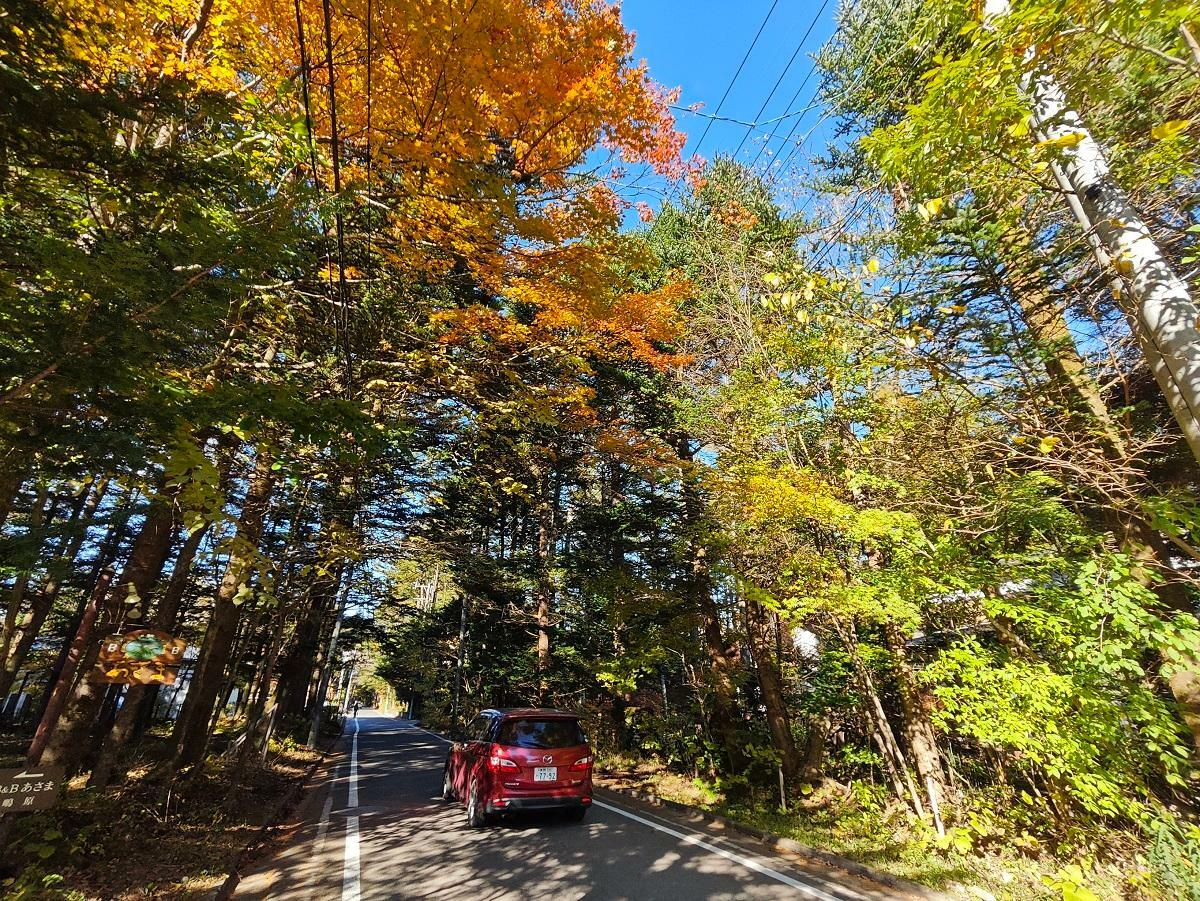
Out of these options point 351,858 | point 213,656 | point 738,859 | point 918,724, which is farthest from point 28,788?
point 918,724

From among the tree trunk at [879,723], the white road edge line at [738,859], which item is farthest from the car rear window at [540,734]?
the tree trunk at [879,723]

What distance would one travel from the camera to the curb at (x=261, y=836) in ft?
15.1

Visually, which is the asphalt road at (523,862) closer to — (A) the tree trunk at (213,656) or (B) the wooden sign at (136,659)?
(B) the wooden sign at (136,659)

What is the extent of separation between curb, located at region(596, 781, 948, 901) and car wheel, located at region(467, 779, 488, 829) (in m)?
3.54

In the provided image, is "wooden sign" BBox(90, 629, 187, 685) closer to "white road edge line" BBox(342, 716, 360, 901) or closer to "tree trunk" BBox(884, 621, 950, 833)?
"white road edge line" BBox(342, 716, 360, 901)

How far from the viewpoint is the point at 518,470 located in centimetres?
1379

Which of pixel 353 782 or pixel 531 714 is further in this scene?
pixel 353 782

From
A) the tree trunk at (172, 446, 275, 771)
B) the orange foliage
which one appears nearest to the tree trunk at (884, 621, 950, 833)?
the orange foliage

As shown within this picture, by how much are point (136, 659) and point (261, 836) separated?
3736mm

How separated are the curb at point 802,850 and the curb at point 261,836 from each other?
5922 mm

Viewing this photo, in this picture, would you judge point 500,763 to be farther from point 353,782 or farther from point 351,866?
point 353,782

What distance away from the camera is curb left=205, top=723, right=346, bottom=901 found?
4.61m

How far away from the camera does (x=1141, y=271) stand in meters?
3.29

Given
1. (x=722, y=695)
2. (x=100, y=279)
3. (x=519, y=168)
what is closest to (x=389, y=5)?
(x=519, y=168)
